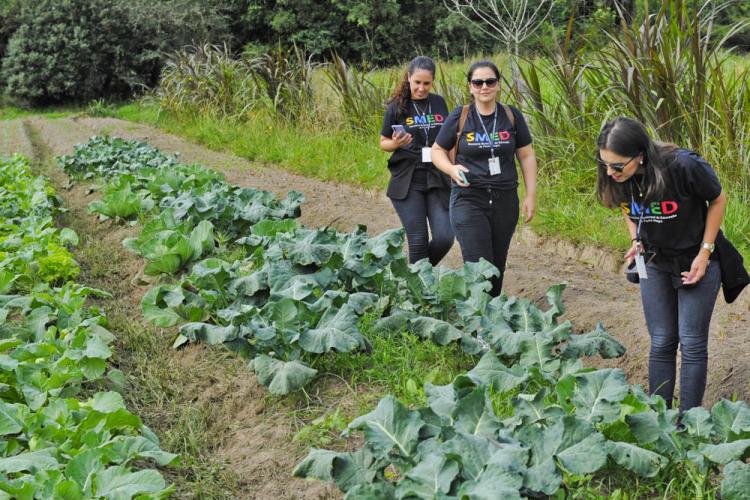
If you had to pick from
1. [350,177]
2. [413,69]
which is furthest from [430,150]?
[350,177]

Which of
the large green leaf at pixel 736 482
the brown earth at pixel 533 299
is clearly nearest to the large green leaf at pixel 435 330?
the brown earth at pixel 533 299

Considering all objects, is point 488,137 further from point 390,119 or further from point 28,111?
point 28,111

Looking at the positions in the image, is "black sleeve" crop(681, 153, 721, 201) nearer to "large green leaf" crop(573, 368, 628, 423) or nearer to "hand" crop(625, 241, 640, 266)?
"hand" crop(625, 241, 640, 266)

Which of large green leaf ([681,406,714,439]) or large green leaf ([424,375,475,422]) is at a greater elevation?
large green leaf ([424,375,475,422])

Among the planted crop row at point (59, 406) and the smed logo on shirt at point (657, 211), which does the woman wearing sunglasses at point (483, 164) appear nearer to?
the smed logo on shirt at point (657, 211)

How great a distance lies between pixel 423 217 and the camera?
524 cm

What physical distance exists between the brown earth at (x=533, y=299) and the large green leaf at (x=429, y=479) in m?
0.65

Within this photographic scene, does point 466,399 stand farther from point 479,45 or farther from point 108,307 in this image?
point 479,45

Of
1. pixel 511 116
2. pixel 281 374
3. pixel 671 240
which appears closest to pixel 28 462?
pixel 281 374

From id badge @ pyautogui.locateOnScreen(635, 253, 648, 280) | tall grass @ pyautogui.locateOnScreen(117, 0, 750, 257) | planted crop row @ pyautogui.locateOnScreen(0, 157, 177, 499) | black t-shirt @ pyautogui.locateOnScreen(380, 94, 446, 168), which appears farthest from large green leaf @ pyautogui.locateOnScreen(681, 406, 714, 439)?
tall grass @ pyautogui.locateOnScreen(117, 0, 750, 257)

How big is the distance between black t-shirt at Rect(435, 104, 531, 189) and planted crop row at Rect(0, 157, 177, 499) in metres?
2.20

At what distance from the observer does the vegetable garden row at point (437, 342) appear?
8.48 ft

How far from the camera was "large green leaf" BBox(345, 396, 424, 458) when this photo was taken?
2.69 meters

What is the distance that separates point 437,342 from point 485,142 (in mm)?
1197
